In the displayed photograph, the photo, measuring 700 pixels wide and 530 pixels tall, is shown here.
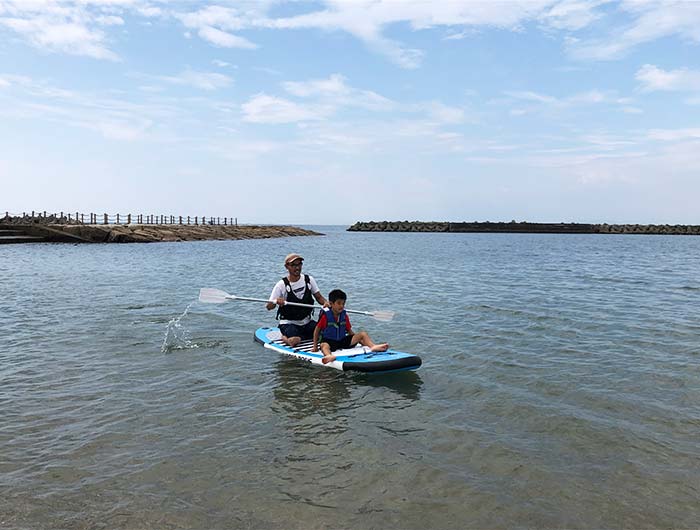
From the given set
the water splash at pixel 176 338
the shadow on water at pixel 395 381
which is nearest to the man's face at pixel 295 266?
the shadow on water at pixel 395 381

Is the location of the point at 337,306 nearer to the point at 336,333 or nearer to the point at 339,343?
the point at 336,333

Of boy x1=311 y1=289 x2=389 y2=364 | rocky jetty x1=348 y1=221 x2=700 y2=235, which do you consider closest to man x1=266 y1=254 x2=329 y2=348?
boy x1=311 y1=289 x2=389 y2=364

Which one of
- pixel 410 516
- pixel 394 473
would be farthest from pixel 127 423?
pixel 410 516

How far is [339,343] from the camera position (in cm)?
1028

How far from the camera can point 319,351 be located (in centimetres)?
1017

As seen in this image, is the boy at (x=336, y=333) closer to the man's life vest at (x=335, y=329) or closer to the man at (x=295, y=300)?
the man's life vest at (x=335, y=329)

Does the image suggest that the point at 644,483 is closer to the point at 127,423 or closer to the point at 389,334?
the point at 127,423

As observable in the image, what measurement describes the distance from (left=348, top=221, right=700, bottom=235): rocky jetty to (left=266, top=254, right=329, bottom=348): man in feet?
406

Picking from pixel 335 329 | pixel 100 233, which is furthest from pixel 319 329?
pixel 100 233

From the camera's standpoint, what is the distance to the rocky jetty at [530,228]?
410 ft

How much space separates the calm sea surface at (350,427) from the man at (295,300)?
0.72 m

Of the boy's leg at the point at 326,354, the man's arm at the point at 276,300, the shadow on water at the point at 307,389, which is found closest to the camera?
the shadow on water at the point at 307,389

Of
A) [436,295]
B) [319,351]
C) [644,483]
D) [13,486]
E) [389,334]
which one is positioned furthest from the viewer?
[436,295]

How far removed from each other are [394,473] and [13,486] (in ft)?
12.9
